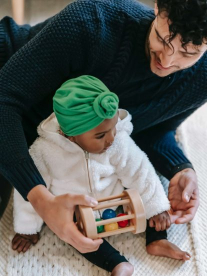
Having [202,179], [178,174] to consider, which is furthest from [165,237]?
[202,179]

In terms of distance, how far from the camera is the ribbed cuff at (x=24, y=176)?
3.07ft

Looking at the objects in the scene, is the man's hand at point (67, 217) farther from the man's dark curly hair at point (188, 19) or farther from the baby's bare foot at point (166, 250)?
the man's dark curly hair at point (188, 19)

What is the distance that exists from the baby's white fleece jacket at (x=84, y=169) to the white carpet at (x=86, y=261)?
0.20 ft

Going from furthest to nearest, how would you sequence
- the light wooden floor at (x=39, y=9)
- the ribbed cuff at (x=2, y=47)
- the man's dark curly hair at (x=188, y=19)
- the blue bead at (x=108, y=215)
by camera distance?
1. the light wooden floor at (x=39, y=9)
2. the ribbed cuff at (x=2, y=47)
3. the blue bead at (x=108, y=215)
4. the man's dark curly hair at (x=188, y=19)

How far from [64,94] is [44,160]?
22 cm

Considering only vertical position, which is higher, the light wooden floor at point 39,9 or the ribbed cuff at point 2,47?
the ribbed cuff at point 2,47

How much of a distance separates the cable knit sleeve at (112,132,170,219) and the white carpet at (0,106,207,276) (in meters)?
0.11

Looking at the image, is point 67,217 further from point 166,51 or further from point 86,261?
point 166,51

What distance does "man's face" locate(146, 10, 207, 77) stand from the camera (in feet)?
2.75

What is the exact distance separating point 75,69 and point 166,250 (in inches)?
21.7

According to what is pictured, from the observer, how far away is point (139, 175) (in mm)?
1079

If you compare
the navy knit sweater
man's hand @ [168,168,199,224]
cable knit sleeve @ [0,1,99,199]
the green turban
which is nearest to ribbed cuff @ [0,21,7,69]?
the navy knit sweater

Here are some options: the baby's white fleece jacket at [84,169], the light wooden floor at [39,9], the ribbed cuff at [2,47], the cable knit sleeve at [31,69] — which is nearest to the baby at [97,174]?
the baby's white fleece jacket at [84,169]

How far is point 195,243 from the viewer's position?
1114 millimetres
